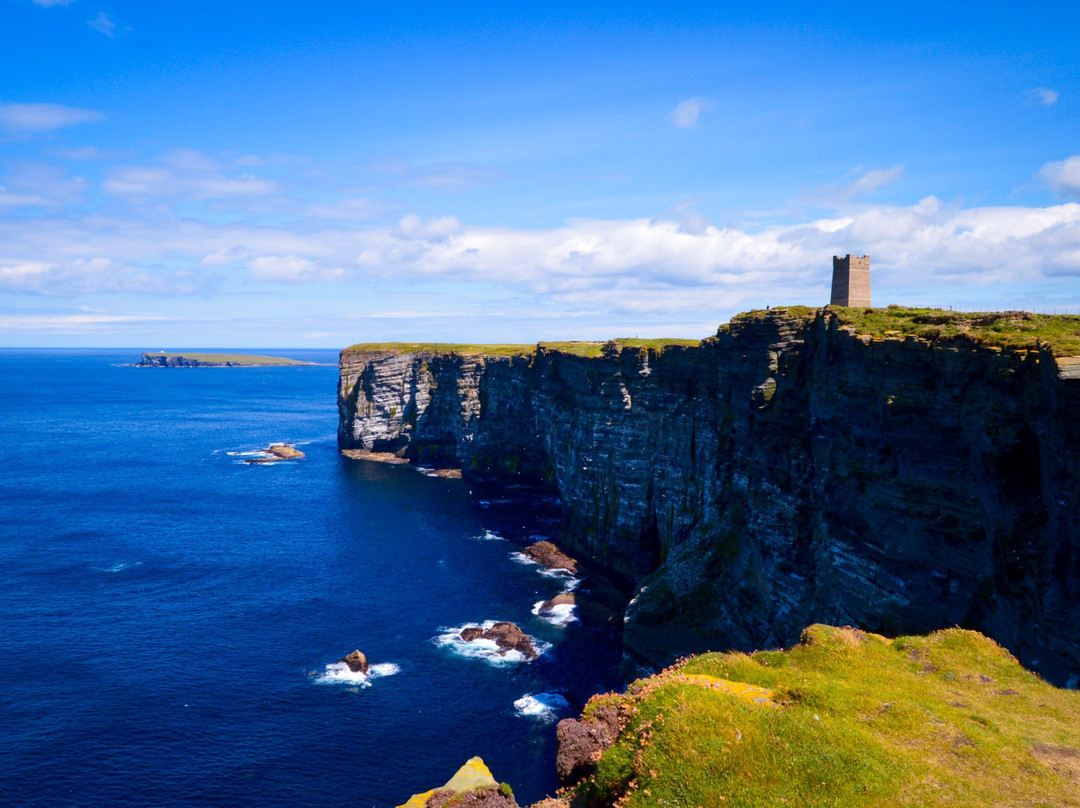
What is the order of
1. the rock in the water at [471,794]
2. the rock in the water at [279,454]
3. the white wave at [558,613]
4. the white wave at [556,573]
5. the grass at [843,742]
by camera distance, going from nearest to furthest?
the grass at [843,742] < the rock in the water at [471,794] < the white wave at [558,613] < the white wave at [556,573] < the rock in the water at [279,454]

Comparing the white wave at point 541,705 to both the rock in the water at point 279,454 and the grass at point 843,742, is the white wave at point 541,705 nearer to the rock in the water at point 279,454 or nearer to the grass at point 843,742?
the grass at point 843,742

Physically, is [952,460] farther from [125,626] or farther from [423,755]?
[125,626]

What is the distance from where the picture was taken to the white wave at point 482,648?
6650cm

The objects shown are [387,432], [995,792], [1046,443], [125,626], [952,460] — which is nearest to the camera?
[995,792]

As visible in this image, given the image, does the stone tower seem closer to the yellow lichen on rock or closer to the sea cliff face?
the sea cliff face

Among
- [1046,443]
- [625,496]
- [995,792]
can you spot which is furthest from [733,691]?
[625,496]

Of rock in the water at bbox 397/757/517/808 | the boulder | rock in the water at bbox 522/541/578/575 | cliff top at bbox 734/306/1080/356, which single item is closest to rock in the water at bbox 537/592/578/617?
rock in the water at bbox 522/541/578/575

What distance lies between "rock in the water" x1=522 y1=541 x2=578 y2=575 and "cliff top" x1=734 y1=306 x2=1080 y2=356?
5477 cm

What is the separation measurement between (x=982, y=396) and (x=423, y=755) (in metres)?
44.6

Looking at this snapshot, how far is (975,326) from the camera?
A: 120ft

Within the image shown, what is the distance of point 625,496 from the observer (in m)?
85.8

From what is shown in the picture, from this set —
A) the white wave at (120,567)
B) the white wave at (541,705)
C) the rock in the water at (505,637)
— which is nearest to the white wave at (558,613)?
the rock in the water at (505,637)

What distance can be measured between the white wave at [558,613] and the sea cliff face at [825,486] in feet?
40.4

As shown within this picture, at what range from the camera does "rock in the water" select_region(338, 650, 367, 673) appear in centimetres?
6328
